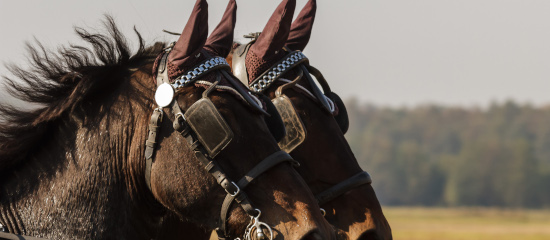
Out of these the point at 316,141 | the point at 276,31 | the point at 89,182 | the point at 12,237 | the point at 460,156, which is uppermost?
the point at 276,31

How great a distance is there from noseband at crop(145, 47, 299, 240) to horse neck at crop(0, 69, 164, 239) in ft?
0.59

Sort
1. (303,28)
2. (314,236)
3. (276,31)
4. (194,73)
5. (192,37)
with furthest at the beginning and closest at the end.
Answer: (303,28) < (276,31) < (194,73) < (192,37) < (314,236)

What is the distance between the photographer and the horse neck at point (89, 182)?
4.94 meters

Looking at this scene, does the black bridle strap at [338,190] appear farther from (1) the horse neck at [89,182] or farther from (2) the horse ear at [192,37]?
(2) the horse ear at [192,37]

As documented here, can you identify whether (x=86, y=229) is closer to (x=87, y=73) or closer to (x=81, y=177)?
(x=81, y=177)

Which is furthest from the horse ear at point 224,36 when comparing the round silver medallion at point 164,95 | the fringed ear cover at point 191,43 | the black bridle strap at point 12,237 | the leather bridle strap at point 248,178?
the black bridle strap at point 12,237

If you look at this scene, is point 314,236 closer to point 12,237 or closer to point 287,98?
point 12,237

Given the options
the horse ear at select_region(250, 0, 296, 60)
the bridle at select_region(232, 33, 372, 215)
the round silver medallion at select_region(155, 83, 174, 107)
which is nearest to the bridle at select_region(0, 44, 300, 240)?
the round silver medallion at select_region(155, 83, 174, 107)

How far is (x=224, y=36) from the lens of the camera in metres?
5.37

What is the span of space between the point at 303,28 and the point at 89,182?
2.99m

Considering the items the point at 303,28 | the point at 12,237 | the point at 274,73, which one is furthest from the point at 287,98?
the point at 12,237

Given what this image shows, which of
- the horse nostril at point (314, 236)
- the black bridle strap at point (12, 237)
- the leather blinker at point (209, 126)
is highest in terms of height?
the leather blinker at point (209, 126)

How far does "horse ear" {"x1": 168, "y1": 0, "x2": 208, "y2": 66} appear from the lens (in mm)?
4766

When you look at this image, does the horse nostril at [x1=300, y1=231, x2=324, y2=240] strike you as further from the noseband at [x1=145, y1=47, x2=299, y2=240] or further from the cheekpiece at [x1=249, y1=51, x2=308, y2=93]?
the cheekpiece at [x1=249, y1=51, x2=308, y2=93]
